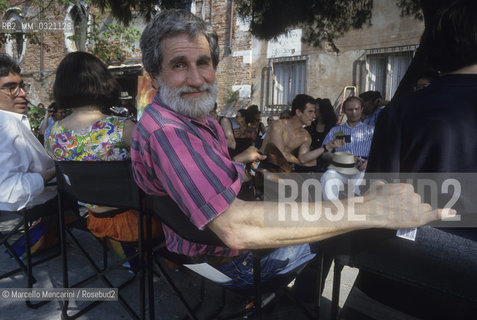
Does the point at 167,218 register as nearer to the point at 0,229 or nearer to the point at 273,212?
the point at 273,212

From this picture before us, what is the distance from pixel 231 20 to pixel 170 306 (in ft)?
32.5

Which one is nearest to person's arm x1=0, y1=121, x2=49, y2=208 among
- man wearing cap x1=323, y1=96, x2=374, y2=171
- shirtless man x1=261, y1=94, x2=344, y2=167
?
shirtless man x1=261, y1=94, x2=344, y2=167

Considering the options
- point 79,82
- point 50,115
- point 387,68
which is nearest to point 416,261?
point 79,82

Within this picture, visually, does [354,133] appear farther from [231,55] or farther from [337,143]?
[231,55]

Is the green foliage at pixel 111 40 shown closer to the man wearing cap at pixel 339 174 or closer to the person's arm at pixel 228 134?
the person's arm at pixel 228 134

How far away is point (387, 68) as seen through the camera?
340 inches

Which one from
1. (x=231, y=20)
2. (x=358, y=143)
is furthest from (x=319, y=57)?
(x=358, y=143)

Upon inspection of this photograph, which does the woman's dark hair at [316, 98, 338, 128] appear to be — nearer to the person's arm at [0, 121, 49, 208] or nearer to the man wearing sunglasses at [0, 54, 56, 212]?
the man wearing sunglasses at [0, 54, 56, 212]

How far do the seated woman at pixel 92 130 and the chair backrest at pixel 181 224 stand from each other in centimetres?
71

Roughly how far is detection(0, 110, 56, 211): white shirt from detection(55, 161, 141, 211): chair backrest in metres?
0.77

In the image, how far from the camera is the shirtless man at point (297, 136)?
429cm

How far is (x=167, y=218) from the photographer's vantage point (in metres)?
1.24

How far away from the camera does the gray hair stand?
57.3 inches

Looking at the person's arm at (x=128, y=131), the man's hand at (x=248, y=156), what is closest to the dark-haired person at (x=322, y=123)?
the man's hand at (x=248, y=156)
